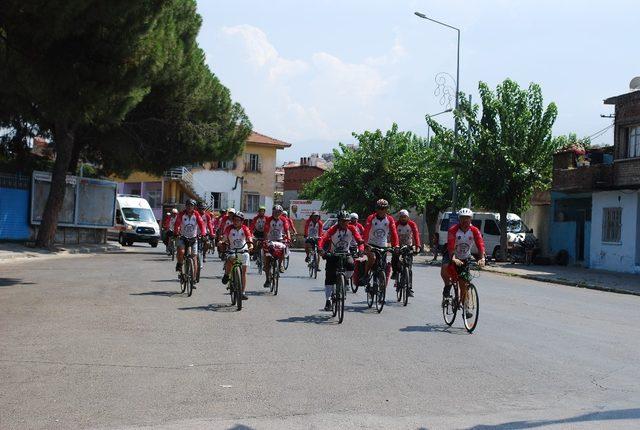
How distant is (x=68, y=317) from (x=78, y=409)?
6.07 meters

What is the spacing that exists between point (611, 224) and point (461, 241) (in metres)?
22.4

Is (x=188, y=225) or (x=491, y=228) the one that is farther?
(x=491, y=228)

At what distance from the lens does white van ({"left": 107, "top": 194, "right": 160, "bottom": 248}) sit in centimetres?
4025

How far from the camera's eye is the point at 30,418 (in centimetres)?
631

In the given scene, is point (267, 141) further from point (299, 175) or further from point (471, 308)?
point (471, 308)

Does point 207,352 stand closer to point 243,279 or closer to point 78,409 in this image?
point 78,409

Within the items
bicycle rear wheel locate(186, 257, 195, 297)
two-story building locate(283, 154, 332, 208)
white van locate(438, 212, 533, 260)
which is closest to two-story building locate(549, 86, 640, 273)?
white van locate(438, 212, 533, 260)

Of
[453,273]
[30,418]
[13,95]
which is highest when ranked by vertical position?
[13,95]

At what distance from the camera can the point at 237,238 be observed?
14.8 meters

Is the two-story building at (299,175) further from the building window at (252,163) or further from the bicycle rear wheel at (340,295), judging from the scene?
the bicycle rear wheel at (340,295)

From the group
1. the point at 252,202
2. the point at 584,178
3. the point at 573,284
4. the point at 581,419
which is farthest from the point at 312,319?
the point at 252,202

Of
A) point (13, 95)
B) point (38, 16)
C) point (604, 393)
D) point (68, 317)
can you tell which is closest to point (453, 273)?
point (604, 393)

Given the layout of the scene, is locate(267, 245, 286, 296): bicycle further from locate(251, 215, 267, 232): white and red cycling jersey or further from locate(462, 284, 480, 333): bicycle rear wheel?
locate(462, 284, 480, 333): bicycle rear wheel

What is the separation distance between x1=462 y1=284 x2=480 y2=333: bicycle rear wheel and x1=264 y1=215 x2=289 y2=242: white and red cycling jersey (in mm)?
6980
